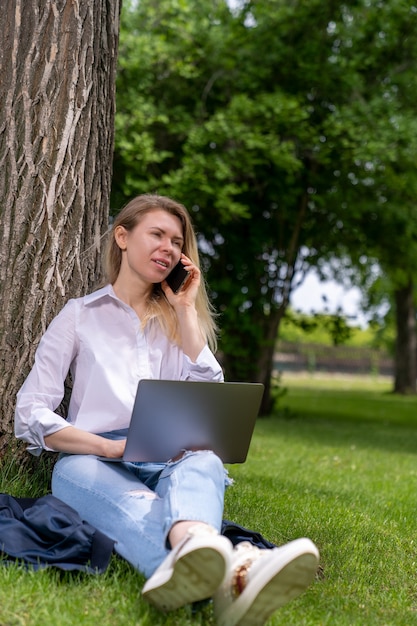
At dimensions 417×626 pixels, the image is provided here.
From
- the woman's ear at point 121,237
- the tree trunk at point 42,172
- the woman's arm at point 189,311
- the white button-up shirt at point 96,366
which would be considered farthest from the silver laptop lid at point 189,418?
the tree trunk at point 42,172

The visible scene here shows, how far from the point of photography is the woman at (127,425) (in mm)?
2572

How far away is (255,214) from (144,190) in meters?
2.53

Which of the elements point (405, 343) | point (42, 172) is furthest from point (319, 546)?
point (405, 343)

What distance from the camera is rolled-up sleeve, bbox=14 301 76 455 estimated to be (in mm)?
3273

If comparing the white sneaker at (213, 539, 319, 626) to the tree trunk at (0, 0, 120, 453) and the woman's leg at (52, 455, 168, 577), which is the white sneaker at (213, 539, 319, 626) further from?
the tree trunk at (0, 0, 120, 453)

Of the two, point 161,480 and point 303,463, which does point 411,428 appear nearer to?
point 303,463

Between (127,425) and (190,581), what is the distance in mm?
993

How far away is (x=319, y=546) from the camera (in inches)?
161

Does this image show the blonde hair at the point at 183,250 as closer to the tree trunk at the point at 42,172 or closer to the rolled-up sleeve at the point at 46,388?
the rolled-up sleeve at the point at 46,388

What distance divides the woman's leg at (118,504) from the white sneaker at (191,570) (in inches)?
7.5

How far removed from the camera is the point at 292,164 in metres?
11.8

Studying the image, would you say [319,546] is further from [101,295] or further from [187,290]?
[101,295]

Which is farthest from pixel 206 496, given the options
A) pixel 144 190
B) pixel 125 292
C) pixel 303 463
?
pixel 144 190

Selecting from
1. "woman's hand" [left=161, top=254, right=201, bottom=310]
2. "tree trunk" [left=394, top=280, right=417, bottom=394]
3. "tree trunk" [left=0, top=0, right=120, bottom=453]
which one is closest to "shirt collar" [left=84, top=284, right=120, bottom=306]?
"woman's hand" [left=161, top=254, right=201, bottom=310]
